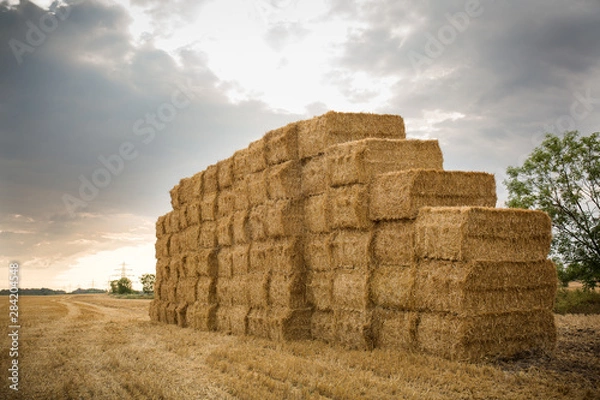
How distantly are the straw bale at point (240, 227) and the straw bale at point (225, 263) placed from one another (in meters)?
0.63

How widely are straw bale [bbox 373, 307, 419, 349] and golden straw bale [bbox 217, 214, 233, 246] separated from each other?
613cm

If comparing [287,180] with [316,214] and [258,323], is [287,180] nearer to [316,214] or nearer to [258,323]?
[316,214]

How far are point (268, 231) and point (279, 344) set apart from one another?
289cm

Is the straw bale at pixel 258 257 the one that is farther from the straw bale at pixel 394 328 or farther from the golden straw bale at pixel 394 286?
the straw bale at pixel 394 328

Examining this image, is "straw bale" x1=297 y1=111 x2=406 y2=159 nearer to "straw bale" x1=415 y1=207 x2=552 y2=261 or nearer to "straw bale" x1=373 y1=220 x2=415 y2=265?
"straw bale" x1=373 y1=220 x2=415 y2=265

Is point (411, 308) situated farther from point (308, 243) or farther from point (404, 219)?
point (308, 243)

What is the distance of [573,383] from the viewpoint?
7.44 meters

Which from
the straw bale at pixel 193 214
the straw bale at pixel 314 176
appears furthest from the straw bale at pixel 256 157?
the straw bale at pixel 193 214

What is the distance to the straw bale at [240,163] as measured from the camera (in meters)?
14.8

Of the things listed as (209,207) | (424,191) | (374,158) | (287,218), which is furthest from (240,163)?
(424,191)

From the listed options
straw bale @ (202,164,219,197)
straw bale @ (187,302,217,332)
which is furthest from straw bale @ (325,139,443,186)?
straw bale @ (187,302,217,332)

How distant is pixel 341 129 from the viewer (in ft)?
39.7

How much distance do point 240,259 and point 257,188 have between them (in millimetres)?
2122

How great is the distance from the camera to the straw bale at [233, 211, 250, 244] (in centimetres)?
1447
